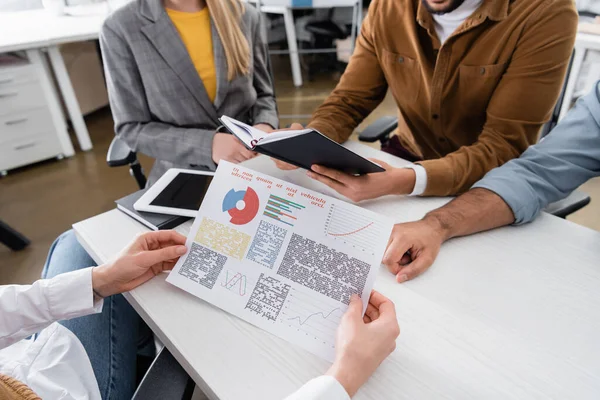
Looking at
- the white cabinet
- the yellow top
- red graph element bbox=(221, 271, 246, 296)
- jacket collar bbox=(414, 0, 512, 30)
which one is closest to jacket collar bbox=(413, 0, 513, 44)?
jacket collar bbox=(414, 0, 512, 30)

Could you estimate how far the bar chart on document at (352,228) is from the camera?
2.17 feet

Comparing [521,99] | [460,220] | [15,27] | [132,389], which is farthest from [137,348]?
[15,27]

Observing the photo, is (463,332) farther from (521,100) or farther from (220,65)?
(220,65)

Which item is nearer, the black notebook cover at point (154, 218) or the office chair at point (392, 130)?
the black notebook cover at point (154, 218)

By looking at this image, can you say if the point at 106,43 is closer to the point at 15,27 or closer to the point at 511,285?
the point at 511,285

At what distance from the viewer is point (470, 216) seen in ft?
2.76

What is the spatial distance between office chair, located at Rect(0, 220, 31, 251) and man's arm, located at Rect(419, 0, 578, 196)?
2008 millimetres

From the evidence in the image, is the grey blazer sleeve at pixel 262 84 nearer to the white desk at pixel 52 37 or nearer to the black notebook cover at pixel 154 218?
the black notebook cover at pixel 154 218

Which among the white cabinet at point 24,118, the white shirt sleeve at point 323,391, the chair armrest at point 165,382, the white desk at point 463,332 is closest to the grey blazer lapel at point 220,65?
the white desk at point 463,332

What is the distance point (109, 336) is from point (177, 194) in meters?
0.34

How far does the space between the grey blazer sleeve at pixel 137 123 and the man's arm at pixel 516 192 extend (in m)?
0.72

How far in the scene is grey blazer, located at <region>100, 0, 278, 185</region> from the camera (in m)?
1.22

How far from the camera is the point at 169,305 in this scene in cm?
70

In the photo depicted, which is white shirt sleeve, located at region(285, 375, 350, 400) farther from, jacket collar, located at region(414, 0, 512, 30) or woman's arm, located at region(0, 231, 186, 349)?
jacket collar, located at region(414, 0, 512, 30)
